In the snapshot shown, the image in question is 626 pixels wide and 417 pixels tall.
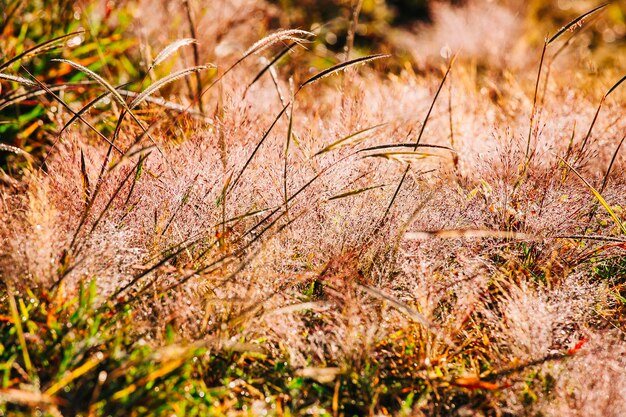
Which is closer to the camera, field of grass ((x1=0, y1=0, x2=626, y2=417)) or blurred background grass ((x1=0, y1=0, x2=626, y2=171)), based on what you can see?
field of grass ((x1=0, y1=0, x2=626, y2=417))

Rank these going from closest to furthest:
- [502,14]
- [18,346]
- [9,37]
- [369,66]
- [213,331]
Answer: [18,346], [213,331], [9,37], [369,66], [502,14]

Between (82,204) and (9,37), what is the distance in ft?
4.66

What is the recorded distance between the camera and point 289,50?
1.28 meters

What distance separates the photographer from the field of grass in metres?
1.22

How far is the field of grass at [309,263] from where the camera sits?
1.22 m

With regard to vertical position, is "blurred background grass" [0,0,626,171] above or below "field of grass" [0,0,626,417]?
above

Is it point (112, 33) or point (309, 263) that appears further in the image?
point (112, 33)

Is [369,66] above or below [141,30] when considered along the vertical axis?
above

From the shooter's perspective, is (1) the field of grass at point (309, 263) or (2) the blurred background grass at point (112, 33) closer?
(1) the field of grass at point (309, 263)

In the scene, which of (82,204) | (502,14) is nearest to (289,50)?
(82,204)

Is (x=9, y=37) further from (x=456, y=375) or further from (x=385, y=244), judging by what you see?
(x=456, y=375)

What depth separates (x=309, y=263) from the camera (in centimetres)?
159

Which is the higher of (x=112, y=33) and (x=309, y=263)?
(x=112, y=33)

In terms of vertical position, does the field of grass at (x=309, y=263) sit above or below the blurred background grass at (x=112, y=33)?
below
